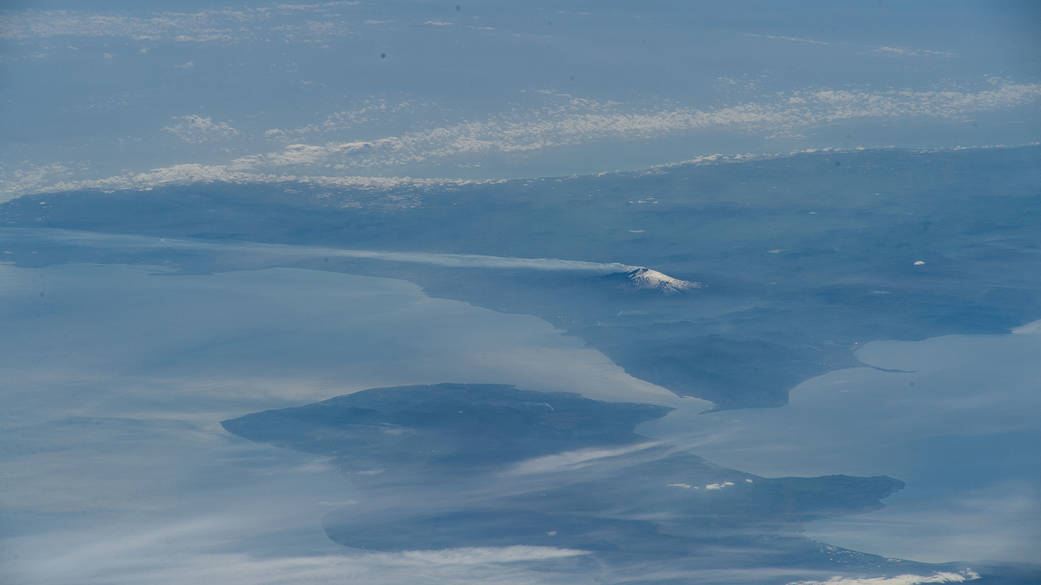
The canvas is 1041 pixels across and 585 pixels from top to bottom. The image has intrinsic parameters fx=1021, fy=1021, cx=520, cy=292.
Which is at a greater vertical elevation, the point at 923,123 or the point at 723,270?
the point at 923,123

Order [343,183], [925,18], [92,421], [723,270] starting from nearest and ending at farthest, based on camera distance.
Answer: [92,421] < [723,270] < [343,183] < [925,18]

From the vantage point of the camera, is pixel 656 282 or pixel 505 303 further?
pixel 656 282

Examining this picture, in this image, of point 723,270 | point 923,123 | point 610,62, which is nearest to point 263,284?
point 723,270

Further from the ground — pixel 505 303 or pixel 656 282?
Result: pixel 656 282

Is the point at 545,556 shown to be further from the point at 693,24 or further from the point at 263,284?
the point at 693,24

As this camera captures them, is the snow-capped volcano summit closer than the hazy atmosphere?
No

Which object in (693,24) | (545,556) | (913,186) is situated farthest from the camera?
(693,24)

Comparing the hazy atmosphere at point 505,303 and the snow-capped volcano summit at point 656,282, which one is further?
the snow-capped volcano summit at point 656,282

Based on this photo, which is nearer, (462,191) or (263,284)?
(263,284)
